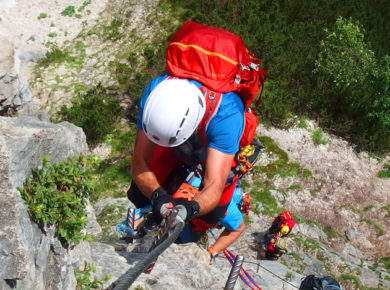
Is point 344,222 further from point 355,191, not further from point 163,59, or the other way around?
point 163,59

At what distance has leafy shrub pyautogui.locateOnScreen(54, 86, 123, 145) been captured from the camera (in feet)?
32.0

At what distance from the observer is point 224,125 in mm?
3475

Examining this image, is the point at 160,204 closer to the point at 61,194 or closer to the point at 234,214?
the point at 61,194

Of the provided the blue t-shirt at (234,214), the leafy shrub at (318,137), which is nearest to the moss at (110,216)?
the blue t-shirt at (234,214)

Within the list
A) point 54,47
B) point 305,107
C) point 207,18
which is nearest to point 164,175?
point 305,107

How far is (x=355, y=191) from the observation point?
9.72 meters

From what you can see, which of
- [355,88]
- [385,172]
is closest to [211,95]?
[385,172]

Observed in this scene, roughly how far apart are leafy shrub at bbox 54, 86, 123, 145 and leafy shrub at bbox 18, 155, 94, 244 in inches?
259

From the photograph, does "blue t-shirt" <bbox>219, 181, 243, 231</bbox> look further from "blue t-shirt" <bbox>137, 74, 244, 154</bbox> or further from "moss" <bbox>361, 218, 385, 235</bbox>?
"moss" <bbox>361, 218, 385, 235</bbox>

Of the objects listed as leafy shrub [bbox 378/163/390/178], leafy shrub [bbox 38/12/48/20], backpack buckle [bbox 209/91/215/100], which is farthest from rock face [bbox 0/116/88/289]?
leafy shrub [bbox 38/12/48/20]

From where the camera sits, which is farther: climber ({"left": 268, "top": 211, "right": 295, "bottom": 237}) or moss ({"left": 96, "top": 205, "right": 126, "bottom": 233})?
climber ({"left": 268, "top": 211, "right": 295, "bottom": 237})

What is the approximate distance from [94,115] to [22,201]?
732 centimetres

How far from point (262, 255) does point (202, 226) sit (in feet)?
10.3

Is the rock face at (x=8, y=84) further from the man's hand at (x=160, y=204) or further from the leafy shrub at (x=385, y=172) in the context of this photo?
the leafy shrub at (x=385, y=172)
